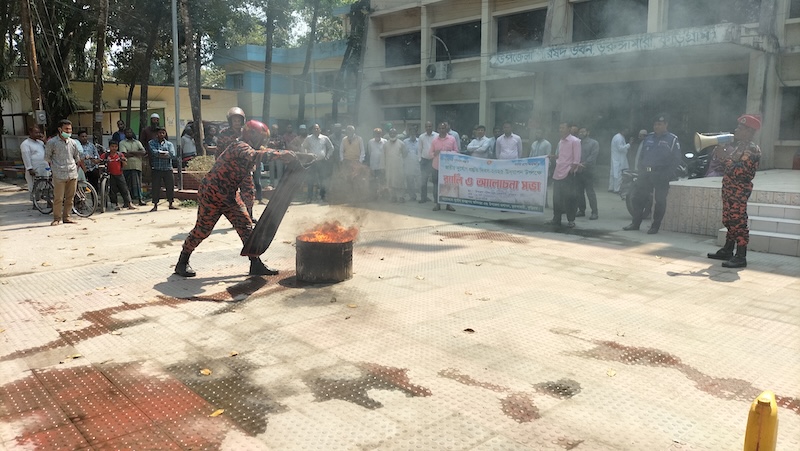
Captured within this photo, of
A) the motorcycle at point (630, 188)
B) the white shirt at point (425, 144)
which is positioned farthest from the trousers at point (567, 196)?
the white shirt at point (425, 144)

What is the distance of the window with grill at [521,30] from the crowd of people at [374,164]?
23.8 feet

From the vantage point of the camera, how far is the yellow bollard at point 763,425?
212 cm

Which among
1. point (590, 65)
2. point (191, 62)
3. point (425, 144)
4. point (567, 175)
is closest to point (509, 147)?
point (425, 144)

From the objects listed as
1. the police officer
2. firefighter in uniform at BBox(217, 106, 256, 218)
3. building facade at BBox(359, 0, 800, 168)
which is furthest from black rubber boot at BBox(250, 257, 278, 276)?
building facade at BBox(359, 0, 800, 168)

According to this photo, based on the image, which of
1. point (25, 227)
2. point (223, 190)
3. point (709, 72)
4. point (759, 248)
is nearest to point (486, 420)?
point (223, 190)

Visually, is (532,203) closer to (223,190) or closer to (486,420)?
(223,190)

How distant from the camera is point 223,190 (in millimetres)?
6207

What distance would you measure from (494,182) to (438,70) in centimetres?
1362

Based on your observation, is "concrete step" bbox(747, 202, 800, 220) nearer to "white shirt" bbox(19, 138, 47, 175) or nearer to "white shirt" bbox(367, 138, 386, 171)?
"white shirt" bbox(367, 138, 386, 171)

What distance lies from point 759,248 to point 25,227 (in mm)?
11326

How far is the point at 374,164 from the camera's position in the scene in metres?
13.7

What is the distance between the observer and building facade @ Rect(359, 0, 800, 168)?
14430 mm

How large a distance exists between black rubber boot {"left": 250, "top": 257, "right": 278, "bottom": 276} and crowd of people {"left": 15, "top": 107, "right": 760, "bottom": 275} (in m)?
0.01

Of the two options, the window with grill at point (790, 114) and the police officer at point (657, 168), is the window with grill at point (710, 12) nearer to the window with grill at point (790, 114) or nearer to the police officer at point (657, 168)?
the window with grill at point (790, 114)
